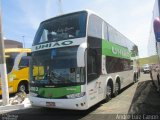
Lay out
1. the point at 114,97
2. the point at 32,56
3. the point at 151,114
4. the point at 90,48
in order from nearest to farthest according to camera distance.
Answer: the point at 151,114
the point at 90,48
the point at 32,56
the point at 114,97

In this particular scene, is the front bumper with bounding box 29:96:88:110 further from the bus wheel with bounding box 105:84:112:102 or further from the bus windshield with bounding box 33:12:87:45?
the bus wheel with bounding box 105:84:112:102

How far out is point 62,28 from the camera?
11266 mm

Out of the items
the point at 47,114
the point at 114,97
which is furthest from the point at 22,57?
the point at 47,114

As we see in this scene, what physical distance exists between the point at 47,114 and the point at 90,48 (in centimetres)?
302

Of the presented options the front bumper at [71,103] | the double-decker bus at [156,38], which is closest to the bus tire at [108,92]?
the double-decker bus at [156,38]

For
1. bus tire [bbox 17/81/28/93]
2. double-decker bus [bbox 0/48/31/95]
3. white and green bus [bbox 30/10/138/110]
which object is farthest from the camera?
bus tire [bbox 17/81/28/93]

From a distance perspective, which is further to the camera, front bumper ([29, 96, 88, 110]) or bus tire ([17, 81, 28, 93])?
bus tire ([17, 81, 28, 93])

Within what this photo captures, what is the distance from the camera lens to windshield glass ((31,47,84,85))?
10102 millimetres

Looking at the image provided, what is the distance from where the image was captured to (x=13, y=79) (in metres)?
17.7

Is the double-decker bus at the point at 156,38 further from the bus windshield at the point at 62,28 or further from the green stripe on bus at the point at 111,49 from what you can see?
the bus windshield at the point at 62,28

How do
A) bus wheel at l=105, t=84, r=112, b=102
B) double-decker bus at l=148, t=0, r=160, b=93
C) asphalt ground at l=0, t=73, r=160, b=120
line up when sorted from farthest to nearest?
bus wheel at l=105, t=84, r=112, b=102, asphalt ground at l=0, t=73, r=160, b=120, double-decker bus at l=148, t=0, r=160, b=93

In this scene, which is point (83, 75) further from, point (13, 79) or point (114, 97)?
point (13, 79)

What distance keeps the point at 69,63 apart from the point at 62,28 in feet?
5.70

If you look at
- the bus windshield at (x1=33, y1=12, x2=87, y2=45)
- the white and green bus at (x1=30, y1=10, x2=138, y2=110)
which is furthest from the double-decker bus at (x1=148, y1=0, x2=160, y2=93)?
the bus windshield at (x1=33, y1=12, x2=87, y2=45)
